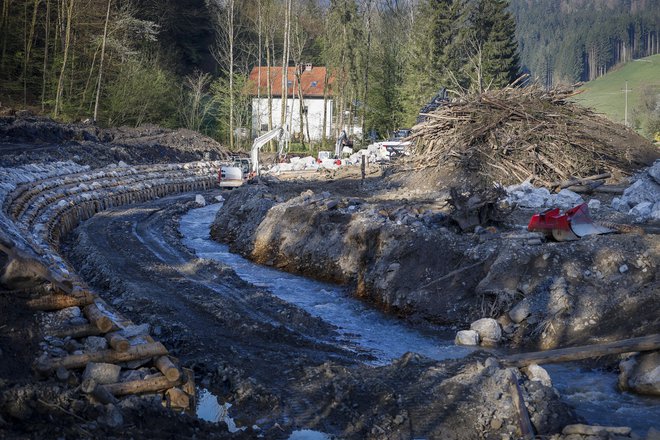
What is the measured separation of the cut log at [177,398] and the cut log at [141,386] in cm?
8

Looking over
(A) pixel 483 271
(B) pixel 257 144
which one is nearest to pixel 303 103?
(B) pixel 257 144

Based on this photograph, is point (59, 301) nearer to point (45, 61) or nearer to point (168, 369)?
point (168, 369)

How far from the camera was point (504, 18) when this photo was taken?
2125 inches

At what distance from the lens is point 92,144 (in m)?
33.9

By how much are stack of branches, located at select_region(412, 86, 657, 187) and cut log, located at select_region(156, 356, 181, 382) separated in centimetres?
1606

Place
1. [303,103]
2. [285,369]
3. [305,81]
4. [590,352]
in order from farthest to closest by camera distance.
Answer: [305,81] → [303,103] → [285,369] → [590,352]

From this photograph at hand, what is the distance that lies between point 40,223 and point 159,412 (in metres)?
12.8

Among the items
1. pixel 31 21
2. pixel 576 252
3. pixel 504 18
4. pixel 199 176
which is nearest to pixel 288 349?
pixel 576 252

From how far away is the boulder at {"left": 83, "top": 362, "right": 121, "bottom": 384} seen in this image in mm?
8297

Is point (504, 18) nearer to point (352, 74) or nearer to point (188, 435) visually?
point (352, 74)

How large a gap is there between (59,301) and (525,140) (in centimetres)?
1753

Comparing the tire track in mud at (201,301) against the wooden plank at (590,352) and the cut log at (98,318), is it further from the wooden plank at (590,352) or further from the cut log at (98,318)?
the wooden plank at (590,352)

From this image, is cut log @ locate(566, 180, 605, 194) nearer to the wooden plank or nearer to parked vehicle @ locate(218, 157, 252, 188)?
the wooden plank

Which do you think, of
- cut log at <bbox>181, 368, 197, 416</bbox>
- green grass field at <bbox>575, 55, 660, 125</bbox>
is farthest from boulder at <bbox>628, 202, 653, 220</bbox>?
green grass field at <bbox>575, 55, 660, 125</bbox>
